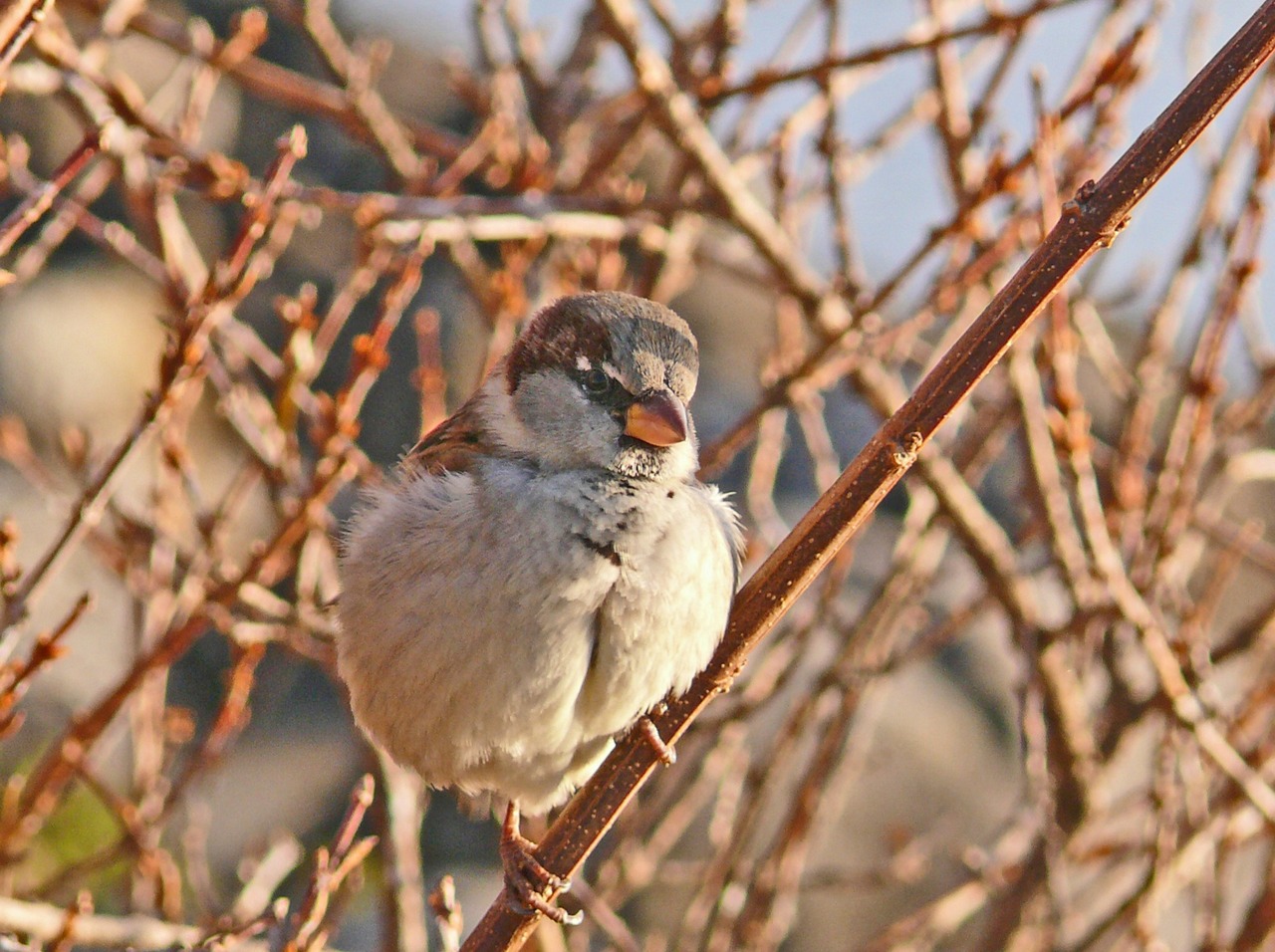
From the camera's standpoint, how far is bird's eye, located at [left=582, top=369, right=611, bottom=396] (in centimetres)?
215

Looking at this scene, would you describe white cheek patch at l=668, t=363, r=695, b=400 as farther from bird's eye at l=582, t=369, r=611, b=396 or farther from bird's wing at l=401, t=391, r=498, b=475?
bird's wing at l=401, t=391, r=498, b=475

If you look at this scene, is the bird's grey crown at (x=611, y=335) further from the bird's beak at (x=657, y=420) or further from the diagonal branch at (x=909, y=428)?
the diagonal branch at (x=909, y=428)

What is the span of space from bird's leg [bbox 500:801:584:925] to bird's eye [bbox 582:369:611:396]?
2.33 feet

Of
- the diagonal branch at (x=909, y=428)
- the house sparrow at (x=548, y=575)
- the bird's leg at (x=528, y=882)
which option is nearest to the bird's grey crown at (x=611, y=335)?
the house sparrow at (x=548, y=575)

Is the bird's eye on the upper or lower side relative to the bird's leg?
upper

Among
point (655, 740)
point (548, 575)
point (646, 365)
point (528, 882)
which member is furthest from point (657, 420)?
point (528, 882)

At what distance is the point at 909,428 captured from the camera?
1.59 meters

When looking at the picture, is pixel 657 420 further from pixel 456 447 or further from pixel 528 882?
pixel 528 882

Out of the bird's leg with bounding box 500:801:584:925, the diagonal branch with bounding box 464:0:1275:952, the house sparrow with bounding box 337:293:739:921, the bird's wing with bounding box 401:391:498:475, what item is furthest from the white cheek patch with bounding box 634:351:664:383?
the bird's leg with bounding box 500:801:584:925

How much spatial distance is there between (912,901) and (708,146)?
4044 millimetres

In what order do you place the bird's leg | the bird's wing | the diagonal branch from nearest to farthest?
1. the diagonal branch
2. the bird's leg
3. the bird's wing

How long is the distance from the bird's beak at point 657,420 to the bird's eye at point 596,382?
60mm

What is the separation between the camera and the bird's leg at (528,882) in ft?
6.30

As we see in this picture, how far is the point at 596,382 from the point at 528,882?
76 centimetres
